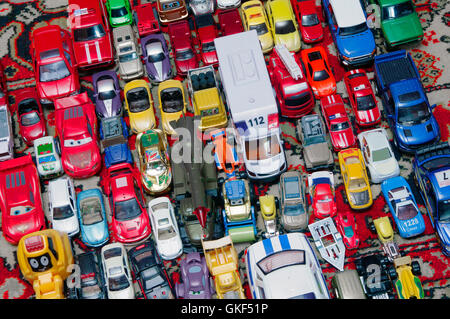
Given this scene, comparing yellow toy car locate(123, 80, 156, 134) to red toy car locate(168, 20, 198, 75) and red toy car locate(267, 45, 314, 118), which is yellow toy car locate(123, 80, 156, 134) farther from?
red toy car locate(267, 45, 314, 118)

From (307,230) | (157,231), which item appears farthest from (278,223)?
(157,231)

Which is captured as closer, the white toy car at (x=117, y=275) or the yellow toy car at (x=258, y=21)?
the white toy car at (x=117, y=275)

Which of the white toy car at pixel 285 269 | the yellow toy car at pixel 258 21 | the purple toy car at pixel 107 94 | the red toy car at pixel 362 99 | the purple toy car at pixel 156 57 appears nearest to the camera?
the white toy car at pixel 285 269

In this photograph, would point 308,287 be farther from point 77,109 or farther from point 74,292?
point 77,109

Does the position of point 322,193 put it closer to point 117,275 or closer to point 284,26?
point 284,26

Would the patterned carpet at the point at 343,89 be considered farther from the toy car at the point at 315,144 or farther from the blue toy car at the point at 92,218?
the blue toy car at the point at 92,218

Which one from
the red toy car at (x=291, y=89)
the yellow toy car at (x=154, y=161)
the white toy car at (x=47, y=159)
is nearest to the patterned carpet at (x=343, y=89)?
the red toy car at (x=291, y=89)
